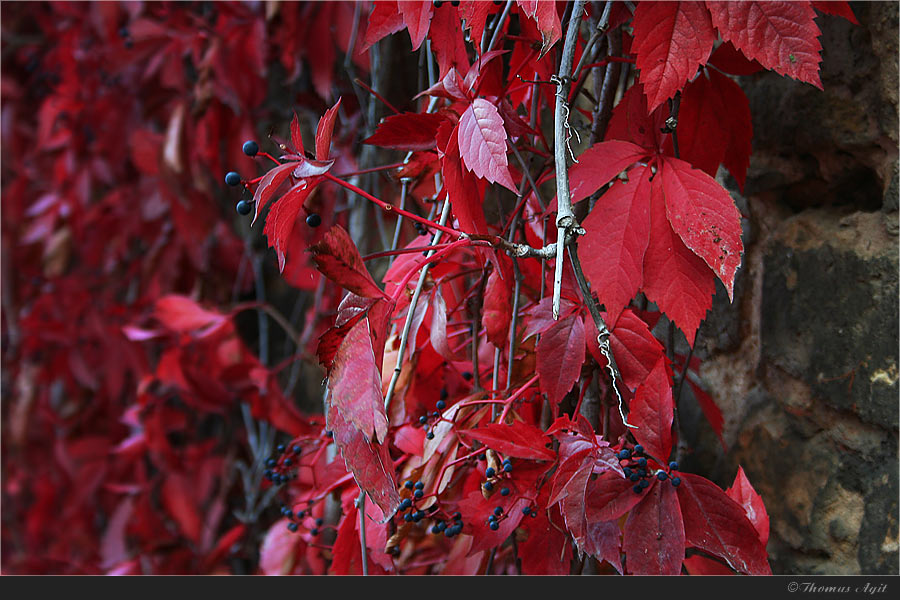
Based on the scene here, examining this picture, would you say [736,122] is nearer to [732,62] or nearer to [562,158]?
[732,62]

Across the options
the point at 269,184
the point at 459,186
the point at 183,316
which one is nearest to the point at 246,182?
the point at 269,184

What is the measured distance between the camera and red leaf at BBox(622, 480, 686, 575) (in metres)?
0.54

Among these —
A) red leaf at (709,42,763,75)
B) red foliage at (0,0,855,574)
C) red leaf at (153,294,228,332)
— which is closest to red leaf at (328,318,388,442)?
red foliage at (0,0,855,574)

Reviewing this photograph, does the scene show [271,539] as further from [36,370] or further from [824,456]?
[36,370]

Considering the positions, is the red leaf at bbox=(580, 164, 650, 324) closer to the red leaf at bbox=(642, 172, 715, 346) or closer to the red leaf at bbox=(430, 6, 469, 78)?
the red leaf at bbox=(642, 172, 715, 346)

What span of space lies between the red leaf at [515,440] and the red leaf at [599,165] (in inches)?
8.1

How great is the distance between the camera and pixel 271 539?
974mm

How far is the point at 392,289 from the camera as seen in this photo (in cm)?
70

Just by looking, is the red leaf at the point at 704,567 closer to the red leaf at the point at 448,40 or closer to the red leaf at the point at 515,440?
the red leaf at the point at 515,440

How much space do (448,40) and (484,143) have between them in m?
0.19

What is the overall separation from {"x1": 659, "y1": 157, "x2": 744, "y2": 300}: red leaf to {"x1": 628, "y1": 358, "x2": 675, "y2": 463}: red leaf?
9 cm

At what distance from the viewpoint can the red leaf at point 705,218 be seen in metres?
0.56

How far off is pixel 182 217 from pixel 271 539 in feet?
2.64

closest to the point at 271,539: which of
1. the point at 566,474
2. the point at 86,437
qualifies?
the point at 566,474
